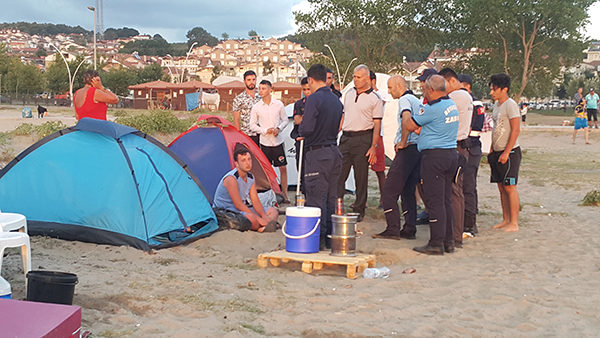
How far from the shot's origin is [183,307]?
4.46 m

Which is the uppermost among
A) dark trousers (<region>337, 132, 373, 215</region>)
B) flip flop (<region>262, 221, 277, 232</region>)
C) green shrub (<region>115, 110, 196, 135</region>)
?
dark trousers (<region>337, 132, 373, 215</region>)

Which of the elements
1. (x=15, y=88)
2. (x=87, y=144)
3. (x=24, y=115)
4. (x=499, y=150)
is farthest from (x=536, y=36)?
(x=15, y=88)

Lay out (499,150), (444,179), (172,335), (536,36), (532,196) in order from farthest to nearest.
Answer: (536,36)
(532,196)
(499,150)
(444,179)
(172,335)

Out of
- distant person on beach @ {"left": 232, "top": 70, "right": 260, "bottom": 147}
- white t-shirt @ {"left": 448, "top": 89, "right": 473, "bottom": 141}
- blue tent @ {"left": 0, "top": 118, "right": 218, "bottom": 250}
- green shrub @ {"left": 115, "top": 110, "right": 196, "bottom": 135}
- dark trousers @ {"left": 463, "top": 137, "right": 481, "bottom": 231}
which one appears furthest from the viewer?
green shrub @ {"left": 115, "top": 110, "right": 196, "bottom": 135}

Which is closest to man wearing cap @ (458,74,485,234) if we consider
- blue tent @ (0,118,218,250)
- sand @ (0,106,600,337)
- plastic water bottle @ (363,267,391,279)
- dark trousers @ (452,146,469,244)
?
sand @ (0,106,600,337)

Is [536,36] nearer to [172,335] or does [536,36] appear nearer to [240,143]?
[240,143]

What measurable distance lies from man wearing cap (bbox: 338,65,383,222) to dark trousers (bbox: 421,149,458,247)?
4.06 ft

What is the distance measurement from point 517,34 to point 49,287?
43.0 m

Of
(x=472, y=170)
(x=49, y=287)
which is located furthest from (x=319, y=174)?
(x=49, y=287)

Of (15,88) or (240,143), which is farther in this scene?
(15,88)

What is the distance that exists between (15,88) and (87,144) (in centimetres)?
5946

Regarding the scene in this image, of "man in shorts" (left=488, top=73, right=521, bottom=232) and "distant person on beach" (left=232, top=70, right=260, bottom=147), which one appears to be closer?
"man in shorts" (left=488, top=73, right=521, bottom=232)

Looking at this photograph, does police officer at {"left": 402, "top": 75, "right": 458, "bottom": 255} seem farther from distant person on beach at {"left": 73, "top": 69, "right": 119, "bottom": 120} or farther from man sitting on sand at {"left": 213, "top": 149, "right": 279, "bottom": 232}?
distant person on beach at {"left": 73, "top": 69, "right": 119, "bottom": 120}

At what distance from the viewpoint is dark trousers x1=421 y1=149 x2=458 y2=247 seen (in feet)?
20.8
